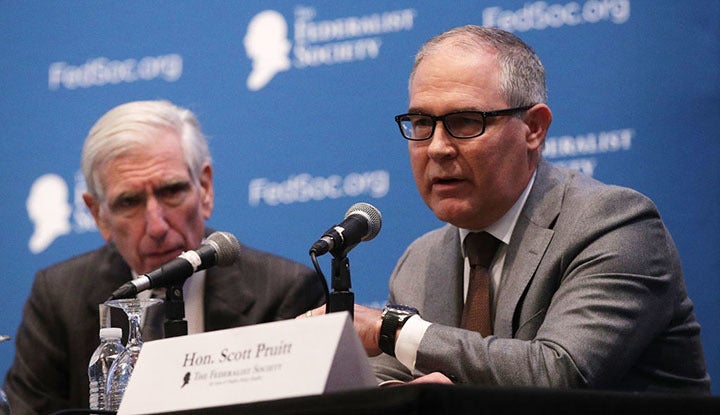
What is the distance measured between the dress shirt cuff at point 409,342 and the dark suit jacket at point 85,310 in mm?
1288

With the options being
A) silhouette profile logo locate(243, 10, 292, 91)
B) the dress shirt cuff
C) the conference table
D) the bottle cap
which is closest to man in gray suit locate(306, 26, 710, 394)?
the dress shirt cuff

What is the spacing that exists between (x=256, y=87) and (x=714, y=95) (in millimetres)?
1761

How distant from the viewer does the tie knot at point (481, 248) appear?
9.77 ft

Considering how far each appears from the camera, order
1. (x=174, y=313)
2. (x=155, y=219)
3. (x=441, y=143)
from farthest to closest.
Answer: (x=155, y=219), (x=441, y=143), (x=174, y=313)

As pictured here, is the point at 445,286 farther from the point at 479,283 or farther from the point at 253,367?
the point at 253,367

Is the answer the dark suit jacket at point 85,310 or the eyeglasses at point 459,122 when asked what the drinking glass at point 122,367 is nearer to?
the eyeglasses at point 459,122

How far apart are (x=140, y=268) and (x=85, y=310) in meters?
0.30

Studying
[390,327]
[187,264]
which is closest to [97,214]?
[187,264]

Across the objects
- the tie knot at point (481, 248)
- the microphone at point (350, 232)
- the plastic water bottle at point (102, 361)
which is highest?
the microphone at point (350, 232)

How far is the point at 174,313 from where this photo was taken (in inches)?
91.7

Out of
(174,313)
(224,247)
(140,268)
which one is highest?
(224,247)

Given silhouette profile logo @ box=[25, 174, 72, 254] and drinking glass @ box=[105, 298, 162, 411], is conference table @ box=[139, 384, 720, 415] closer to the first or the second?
drinking glass @ box=[105, 298, 162, 411]

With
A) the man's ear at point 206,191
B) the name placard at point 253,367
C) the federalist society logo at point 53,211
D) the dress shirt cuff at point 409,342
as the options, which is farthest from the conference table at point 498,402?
the federalist society logo at point 53,211

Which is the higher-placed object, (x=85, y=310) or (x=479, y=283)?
(x=479, y=283)
